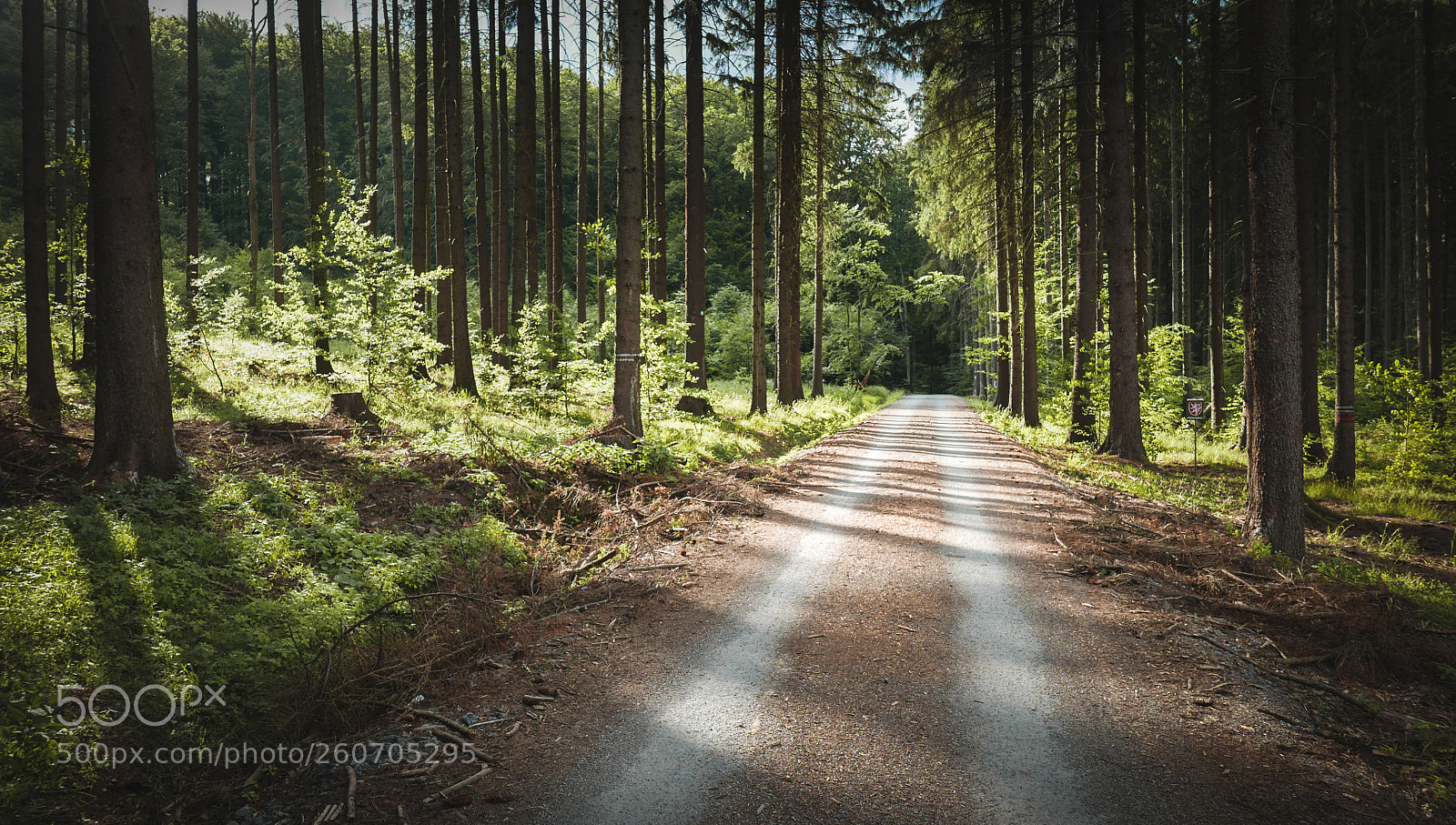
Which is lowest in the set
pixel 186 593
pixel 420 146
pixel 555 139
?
pixel 186 593

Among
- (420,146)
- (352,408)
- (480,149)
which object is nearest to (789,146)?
(480,149)

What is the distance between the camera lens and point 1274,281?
6.57 m

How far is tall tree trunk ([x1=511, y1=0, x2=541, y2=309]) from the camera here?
14.8 m

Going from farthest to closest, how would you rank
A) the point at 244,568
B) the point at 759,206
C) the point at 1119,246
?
the point at 759,206
the point at 1119,246
the point at 244,568

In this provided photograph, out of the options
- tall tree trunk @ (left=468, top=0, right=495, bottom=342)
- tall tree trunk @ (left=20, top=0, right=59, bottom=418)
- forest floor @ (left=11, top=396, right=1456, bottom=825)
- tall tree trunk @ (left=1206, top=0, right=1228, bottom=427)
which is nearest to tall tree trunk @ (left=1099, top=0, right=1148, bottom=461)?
tall tree trunk @ (left=1206, top=0, right=1228, bottom=427)

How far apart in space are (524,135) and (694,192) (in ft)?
14.6

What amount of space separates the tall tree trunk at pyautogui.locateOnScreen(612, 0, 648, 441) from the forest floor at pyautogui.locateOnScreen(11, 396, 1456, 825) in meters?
4.39

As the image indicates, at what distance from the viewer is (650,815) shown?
9.30 ft

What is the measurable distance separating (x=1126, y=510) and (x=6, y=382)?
705 inches

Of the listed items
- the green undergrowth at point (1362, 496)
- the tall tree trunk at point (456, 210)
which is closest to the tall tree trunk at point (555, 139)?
the tall tree trunk at point (456, 210)

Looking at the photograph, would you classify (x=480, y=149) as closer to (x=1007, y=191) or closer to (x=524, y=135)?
(x=524, y=135)

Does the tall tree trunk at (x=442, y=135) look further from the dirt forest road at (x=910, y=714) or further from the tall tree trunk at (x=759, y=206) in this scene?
the dirt forest road at (x=910, y=714)

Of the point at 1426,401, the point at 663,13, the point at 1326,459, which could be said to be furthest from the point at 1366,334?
the point at 663,13

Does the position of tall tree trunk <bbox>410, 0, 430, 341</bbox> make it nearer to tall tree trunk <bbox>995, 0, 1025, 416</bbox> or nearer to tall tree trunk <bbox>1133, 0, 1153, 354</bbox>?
tall tree trunk <bbox>995, 0, 1025, 416</bbox>
